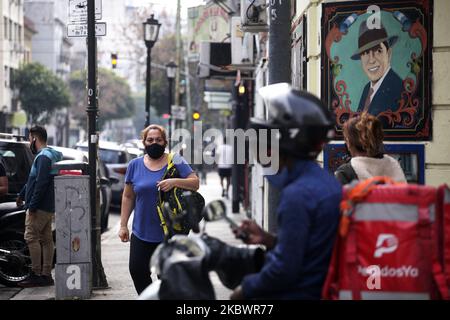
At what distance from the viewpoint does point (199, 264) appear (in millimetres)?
3756

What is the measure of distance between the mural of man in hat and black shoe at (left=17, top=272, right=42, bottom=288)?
13.7ft

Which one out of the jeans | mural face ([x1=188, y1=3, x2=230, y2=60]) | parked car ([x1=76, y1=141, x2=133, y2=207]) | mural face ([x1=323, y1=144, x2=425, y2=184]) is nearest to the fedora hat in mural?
mural face ([x1=323, y1=144, x2=425, y2=184])

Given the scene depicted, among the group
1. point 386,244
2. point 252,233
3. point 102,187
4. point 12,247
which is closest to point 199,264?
point 252,233

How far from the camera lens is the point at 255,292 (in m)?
3.60

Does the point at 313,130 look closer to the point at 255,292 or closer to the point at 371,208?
the point at 371,208

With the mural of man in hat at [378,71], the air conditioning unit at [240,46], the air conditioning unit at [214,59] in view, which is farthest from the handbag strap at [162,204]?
the air conditioning unit at [214,59]

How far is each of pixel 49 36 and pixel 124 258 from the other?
76520 mm

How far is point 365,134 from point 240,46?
48.7 ft

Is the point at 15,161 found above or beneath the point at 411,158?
beneath

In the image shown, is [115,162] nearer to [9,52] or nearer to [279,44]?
[279,44]

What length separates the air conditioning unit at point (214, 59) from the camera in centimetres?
2098

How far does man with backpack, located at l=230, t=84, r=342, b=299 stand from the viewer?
345 cm
